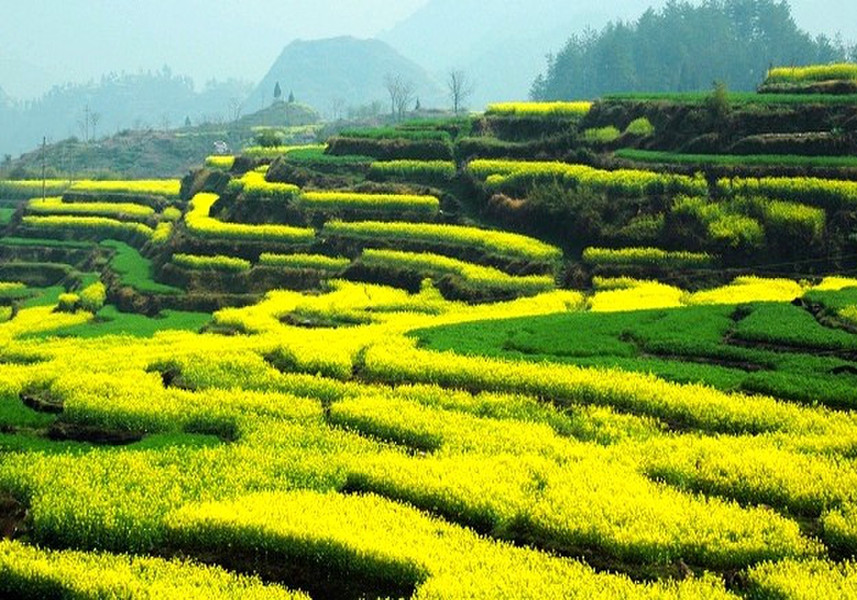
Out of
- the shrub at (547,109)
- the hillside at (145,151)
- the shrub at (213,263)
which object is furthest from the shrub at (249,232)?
the hillside at (145,151)

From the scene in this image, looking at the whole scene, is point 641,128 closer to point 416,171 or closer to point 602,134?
point 602,134

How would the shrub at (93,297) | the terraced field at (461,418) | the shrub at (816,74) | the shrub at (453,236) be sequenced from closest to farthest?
the terraced field at (461,418) → the shrub at (453,236) → the shrub at (93,297) → the shrub at (816,74)

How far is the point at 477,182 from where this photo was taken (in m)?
47.3

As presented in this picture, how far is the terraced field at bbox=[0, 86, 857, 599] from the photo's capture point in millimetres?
12898

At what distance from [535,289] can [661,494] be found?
2108cm

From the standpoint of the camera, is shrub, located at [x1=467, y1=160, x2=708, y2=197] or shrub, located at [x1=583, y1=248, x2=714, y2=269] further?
shrub, located at [x1=467, y1=160, x2=708, y2=197]

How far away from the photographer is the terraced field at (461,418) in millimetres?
12898

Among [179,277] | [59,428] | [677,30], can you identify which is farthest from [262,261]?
[677,30]

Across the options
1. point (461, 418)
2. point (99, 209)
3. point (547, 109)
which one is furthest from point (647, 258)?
point (99, 209)

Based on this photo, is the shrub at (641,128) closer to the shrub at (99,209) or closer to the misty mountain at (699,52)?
the shrub at (99,209)

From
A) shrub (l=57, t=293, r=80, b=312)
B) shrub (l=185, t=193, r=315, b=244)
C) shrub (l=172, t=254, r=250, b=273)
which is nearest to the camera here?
shrub (l=57, t=293, r=80, b=312)

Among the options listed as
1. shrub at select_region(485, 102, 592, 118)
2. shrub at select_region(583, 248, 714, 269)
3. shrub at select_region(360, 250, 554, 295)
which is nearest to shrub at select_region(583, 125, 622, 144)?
shrub at select_region(485, 102, 592, 118)

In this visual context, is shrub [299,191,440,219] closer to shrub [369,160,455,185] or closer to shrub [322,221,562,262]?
shrub [322,221,562,262]

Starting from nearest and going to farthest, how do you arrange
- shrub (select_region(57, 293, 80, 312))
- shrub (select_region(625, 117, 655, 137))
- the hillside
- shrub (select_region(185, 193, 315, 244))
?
shrub (select_region(57, 293, 80, 312))
shrub (select_region(185, 193, 315, 244))
shrub (select_region(625, 117, 655, 137))
the hillside
